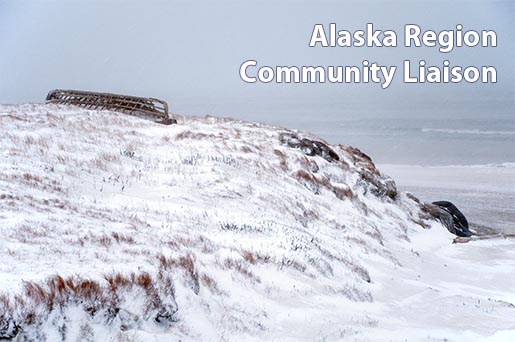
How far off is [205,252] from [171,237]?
712mm

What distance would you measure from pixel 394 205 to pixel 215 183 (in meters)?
12.4

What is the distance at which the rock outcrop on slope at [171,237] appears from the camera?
675 centimetres

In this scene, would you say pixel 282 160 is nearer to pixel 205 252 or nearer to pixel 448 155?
pixel 205 252

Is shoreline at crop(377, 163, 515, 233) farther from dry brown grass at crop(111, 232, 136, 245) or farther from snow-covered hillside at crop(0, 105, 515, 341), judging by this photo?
dry brown grass at crop(111, 232, 136, 245)

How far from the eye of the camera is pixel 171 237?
10.0 meters

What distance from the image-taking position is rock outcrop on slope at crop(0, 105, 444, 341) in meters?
6.75

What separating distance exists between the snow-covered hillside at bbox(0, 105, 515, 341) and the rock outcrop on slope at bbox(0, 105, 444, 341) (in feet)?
0.11

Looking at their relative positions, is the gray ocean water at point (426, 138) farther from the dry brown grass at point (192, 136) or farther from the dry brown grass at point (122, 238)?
the dry brown grass at point (122, 238)

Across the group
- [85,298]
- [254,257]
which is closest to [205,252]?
[254,257]

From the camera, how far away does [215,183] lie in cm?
1586

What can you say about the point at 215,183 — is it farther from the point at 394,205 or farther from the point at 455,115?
the point at 455,115

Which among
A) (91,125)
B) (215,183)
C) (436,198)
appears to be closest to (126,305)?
(215,183)

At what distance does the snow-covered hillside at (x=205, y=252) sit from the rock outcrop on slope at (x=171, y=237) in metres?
0.03

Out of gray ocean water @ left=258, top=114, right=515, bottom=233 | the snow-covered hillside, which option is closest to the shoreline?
gray ocean water @ left=258, top=114, right=515, bottom=233
